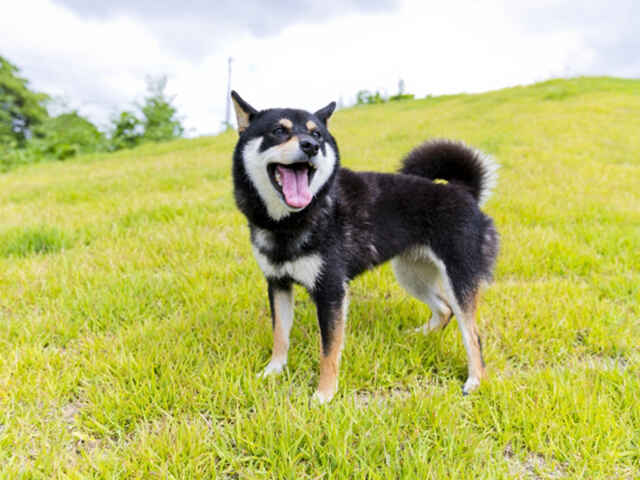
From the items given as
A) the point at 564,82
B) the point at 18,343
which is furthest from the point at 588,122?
the point at 18,343

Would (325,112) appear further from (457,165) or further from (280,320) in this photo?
(280,320)

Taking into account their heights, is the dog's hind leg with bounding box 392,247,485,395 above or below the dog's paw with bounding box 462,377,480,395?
above

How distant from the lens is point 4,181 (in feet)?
31.2

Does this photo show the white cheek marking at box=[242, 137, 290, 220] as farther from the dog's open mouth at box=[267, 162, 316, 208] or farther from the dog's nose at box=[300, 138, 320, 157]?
the dog's nose at box=[300, 138, 320, 157]

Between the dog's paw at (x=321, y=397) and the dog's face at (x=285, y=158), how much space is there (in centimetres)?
108

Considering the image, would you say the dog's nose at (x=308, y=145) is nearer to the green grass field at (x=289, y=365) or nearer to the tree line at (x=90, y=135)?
the green grass field at (x=289, y=365)

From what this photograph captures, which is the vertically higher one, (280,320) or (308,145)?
(308,145)

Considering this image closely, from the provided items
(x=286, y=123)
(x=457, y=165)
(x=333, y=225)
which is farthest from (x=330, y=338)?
(x=457, y=165)

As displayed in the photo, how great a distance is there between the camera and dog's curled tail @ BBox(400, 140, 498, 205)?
3014mm

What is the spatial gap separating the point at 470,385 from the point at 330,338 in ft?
3.03

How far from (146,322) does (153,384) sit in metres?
0.73

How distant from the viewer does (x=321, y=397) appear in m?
2.12

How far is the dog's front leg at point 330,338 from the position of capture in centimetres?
218

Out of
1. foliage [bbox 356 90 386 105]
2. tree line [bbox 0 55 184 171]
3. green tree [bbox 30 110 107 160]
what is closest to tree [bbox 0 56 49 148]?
tree line [bbox 0 55 184 171]
